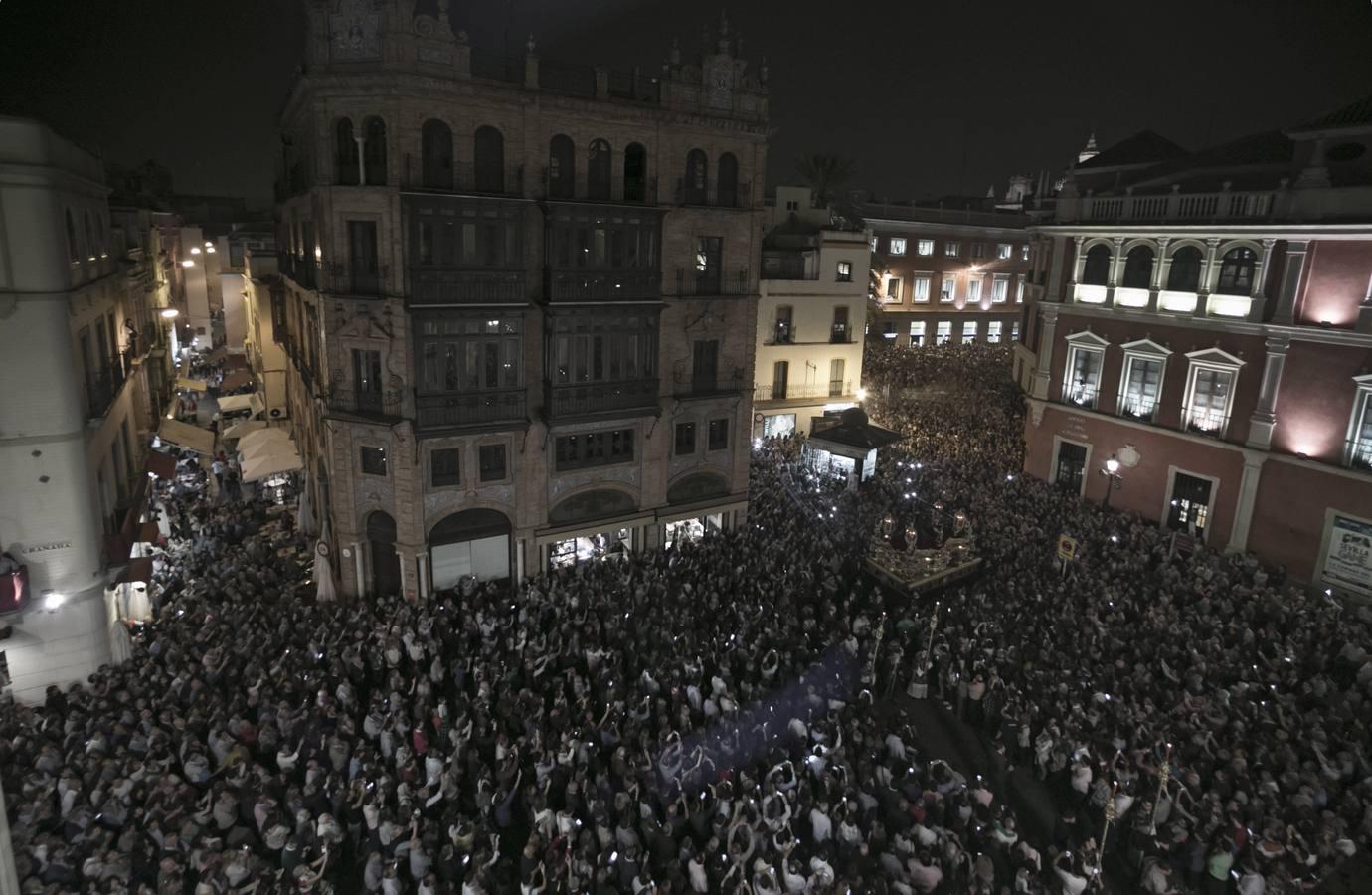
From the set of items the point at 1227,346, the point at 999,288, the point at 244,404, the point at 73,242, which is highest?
the point at 73,242

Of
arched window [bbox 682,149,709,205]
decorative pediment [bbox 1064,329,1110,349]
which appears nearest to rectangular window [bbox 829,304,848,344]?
decorative pediment [bbox 1064,329,1110,349]

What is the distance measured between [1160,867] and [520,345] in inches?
765

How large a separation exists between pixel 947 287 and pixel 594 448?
42996mm

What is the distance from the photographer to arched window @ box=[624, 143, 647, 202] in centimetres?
2533

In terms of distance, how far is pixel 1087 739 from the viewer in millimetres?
16328

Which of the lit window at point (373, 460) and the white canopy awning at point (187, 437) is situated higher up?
the lit window at point (373, 460)

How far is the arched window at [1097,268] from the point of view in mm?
32156

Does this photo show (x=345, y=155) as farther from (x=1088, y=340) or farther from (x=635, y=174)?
(x=1088, y=340)

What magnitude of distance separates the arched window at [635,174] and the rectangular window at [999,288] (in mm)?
44619

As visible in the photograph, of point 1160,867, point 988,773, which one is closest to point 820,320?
point 988,773

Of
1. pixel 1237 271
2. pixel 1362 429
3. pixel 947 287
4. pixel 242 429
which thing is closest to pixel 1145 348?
pixel 1237 271

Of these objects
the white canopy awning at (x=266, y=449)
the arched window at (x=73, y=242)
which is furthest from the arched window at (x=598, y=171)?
the white canopy awning at (x=266, y=449)

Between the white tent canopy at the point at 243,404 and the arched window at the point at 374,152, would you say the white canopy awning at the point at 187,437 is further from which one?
the arched window at the point at 374,152

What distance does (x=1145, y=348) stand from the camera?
101 ft
